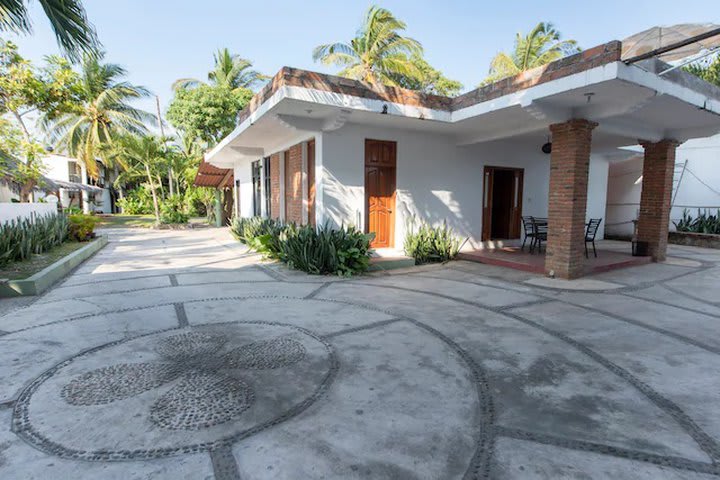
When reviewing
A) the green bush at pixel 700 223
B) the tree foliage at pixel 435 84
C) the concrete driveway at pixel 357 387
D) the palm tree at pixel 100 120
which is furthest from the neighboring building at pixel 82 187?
the green bush at pixel 700 223

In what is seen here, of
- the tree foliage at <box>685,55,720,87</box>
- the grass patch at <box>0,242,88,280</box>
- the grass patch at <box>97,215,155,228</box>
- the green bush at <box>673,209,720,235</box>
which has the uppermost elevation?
the tree foliage at <box>685,55,720,87</box>

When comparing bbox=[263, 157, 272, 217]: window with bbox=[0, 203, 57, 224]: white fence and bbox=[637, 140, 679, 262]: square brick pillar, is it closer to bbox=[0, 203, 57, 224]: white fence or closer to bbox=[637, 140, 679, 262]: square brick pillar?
bbox=[0, 203, 57, 224]: white fence

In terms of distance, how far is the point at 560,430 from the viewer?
221 centimetres

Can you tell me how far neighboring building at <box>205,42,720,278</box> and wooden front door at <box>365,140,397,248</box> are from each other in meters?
0.02

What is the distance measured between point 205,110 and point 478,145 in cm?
1492

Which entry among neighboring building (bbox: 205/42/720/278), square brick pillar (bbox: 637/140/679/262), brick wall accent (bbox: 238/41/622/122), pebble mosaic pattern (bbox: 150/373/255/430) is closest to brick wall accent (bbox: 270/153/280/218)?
neighboring building (bbox: 205/42/720/278)

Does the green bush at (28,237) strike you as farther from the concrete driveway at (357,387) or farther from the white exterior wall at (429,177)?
the white exterior wall at (429,177)

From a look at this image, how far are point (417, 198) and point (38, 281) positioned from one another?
22.7ft

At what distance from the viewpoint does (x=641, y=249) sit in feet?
28.5

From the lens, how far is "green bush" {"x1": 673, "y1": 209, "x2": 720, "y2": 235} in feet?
37.4

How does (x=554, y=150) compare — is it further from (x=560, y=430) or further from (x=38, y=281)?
(x=38, y=281)

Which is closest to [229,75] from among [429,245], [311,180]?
[311,180]

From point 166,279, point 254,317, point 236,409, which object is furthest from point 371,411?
point 166,279

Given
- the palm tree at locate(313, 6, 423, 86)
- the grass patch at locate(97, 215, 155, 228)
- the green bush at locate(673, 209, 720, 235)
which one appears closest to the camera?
the green bush at locate(673, 209, 720, 235)
